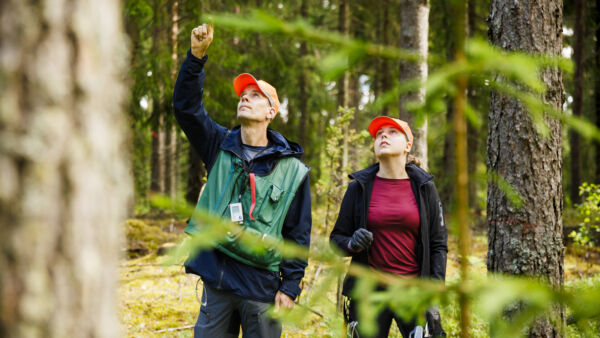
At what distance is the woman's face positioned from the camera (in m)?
3.09

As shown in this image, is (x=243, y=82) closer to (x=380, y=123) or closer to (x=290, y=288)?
(x=380, y=123)

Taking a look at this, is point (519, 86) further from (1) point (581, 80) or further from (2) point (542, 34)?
(1) point (581, 80)

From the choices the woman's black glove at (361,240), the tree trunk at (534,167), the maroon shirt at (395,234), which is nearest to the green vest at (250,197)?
the woman's black glove at (361,240)

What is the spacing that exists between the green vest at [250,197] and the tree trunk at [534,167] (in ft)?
5.23

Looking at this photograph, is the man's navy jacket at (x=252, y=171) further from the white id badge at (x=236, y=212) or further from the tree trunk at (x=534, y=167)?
the tree trunk at (x=534, y=167)

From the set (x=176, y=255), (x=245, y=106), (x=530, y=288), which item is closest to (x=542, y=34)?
(x=245, y=106)

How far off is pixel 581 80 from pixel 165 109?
10.9m

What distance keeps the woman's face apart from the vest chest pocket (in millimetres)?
923

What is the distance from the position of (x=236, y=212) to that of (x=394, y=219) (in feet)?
3.99

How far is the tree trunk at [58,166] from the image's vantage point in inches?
29.7

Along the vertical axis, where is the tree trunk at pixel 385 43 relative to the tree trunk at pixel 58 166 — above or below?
above

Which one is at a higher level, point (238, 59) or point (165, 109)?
point (238, 59)

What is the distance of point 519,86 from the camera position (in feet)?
9.27

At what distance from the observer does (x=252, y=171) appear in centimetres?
270
